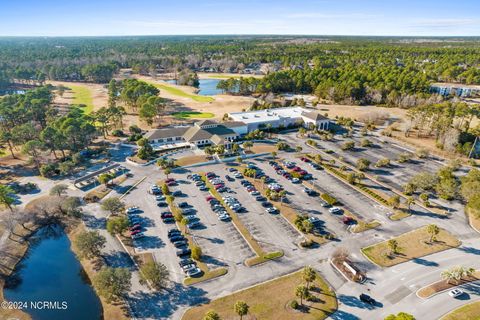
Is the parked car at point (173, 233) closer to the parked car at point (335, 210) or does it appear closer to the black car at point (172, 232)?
the black car at point (172, 232)

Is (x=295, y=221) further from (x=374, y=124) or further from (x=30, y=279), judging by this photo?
(x=374, y=124)

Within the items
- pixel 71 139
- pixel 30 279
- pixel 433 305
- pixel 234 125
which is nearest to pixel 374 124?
pixel 234 125

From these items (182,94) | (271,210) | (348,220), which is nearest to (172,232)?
(271,210)

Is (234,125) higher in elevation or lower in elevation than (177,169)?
higher

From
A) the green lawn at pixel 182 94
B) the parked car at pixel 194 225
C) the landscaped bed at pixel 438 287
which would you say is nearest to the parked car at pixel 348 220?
the landscaped bed at pixel 438 287

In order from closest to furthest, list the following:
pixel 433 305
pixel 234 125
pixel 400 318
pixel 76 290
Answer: pixel 400 318 → pixel 433 305 → pixel 76 290 → pixel 234 125

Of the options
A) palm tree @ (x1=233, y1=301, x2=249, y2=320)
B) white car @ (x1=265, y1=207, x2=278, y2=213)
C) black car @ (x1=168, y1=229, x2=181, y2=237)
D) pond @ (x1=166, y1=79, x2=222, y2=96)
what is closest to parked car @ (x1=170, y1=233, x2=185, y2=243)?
black car @ (x1=168, y1=229, x2=181, y2=237)

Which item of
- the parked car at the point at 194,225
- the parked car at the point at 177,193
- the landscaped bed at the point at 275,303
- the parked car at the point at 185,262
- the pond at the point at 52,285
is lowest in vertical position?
the pond at the point at 52,285
